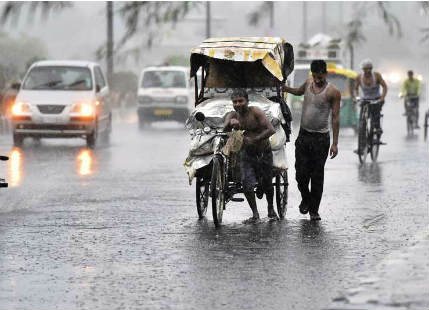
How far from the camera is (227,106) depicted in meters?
14.0

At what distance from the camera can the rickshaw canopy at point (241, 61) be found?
1477cm

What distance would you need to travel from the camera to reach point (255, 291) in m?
8.81

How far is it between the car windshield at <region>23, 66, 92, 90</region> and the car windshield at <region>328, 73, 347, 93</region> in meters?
9.13

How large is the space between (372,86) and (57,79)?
25.7ft

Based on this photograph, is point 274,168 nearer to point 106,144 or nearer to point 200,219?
point 200,219

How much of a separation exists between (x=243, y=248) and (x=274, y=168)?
7.45 feet

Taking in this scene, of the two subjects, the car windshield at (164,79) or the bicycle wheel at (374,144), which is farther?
the car windshield at (164,79)

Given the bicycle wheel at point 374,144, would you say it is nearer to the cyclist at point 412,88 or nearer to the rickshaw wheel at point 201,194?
the rickshaw wheel at point 201,194

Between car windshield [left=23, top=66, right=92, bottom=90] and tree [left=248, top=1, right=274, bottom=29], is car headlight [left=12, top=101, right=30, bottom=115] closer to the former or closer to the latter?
car windshield [left=23, top=66, right=92, bottom=90]

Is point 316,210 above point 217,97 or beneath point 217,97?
beneath

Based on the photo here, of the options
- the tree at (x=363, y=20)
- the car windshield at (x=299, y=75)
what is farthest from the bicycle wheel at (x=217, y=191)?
the car windshield at (x=299, y=75)

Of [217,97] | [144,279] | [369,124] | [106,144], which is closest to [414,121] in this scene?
[106,144]

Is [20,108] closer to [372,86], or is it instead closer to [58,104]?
[58,104]

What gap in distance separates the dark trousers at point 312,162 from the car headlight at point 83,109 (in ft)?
42.0
